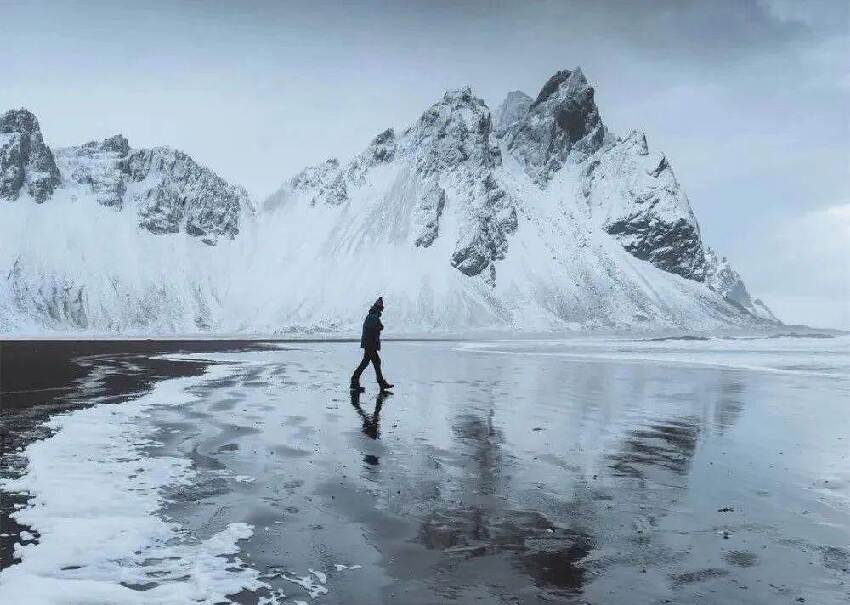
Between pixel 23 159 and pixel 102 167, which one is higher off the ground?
pixel 102 167

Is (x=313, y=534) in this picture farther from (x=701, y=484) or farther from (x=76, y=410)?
(x=76, y=410)

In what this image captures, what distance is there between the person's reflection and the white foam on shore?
4131mm

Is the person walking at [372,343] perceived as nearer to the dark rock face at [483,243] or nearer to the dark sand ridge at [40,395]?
the dark sand ridge at [40,395]

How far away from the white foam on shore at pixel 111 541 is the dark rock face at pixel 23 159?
19141cm

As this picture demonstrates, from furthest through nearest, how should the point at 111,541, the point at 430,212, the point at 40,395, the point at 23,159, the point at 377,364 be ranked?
the point at 430,212 → the point at 23,159 → the point at 377,364 → the point at 40,395 → the point at 111,541

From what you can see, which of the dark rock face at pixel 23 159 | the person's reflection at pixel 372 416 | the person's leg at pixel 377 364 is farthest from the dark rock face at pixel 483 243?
the person's reflection at pixel 372 416

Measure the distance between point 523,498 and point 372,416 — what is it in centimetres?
772

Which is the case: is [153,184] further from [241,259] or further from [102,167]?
[241,259]

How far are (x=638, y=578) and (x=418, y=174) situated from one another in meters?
197

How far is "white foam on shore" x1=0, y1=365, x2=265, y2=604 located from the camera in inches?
203

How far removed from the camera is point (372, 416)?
15547mm

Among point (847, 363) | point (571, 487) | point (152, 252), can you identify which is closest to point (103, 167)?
point (152, 252)

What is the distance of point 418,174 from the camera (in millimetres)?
198375

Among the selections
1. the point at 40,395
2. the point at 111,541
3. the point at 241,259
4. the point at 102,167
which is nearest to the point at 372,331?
the point at 40,395
